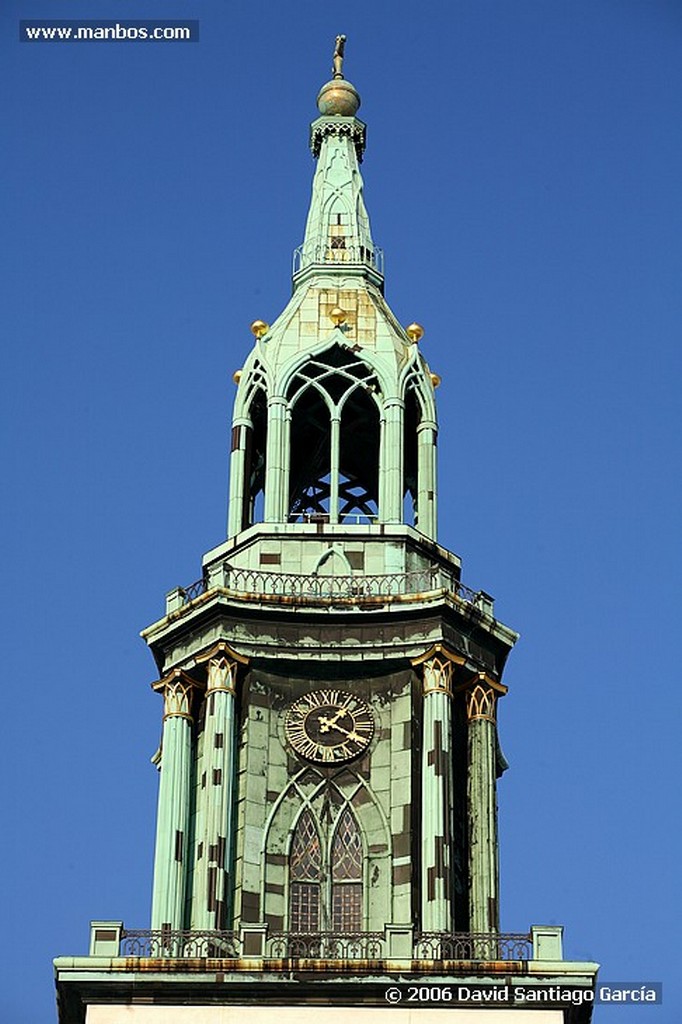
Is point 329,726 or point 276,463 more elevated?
point 276,463

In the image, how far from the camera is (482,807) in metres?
82.0

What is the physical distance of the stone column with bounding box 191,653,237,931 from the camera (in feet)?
257

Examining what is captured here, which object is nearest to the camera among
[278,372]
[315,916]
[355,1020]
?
[355,1020]

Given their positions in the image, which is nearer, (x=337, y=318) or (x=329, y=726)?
(x=329, y=726)

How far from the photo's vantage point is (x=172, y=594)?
277 ft

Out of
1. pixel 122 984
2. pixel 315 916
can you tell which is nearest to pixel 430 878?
pixel 315 916

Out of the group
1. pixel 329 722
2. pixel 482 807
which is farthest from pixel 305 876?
pixel 482 807

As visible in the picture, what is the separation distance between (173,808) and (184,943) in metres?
4.71

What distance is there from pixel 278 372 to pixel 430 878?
15.7 m

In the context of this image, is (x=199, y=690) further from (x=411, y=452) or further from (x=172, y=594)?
(x=411, y=452)

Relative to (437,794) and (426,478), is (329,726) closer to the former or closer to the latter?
(437,794)

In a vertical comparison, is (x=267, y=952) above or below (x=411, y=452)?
below

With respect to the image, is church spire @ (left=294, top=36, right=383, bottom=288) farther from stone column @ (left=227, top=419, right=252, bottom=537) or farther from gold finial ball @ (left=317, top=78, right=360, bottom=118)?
stone column @ (left=227, top=419, right=252, bottom=537)

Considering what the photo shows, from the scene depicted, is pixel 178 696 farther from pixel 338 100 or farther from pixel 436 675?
pixel 338 100
